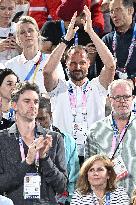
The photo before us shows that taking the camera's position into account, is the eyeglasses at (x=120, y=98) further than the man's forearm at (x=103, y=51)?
No

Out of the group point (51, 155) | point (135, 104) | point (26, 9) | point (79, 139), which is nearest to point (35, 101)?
point (51, 155)

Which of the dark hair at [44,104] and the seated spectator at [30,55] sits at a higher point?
the seated spectator at [30,55]

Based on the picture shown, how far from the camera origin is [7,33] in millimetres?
9383

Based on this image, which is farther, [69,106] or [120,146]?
[69,106]

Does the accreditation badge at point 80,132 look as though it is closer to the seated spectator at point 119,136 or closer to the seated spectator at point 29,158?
the seated spectator at point 119,136

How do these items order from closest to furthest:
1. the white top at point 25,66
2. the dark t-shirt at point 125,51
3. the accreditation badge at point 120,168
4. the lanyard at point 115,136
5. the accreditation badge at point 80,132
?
1. the accreditation badge at point 120,168
2. the lanyard at point 115,136
3. the accreditation badge at point 80,132
4. the white top at point 25,66
5. the dark t-shirt at point 125,51

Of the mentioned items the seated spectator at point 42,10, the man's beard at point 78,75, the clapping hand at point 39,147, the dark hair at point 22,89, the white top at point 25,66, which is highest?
the seated spectator at point 42,10

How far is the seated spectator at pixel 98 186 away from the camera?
6.58 metres

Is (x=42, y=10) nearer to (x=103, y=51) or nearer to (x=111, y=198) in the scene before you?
(x=103, y=51)

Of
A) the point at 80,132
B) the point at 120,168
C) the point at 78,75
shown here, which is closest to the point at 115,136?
the point at 120,168

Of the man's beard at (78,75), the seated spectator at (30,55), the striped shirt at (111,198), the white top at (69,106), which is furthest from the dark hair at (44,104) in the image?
the striped shirt at (111,198)

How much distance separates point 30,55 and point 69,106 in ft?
3.58

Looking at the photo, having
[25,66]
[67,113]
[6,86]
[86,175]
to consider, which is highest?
[25,66]

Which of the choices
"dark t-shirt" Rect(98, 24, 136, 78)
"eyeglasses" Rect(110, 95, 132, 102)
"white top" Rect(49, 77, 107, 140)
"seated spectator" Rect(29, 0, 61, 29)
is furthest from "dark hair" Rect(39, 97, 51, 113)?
"seated spectator" Rect(29, 0, 61, 29)
